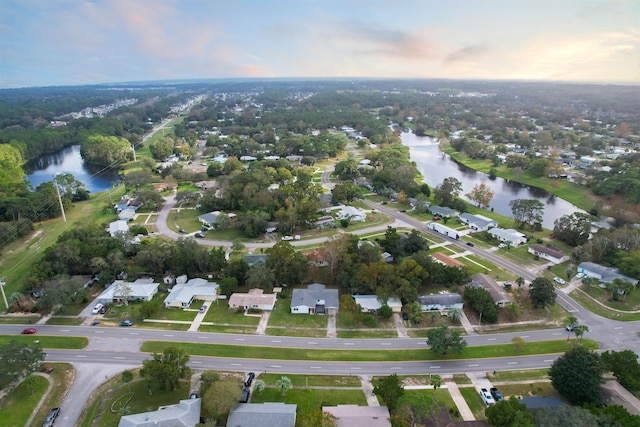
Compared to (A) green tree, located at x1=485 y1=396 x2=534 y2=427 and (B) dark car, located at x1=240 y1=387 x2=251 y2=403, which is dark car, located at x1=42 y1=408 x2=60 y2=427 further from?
(A) green tree, located at x1=485 y1=396 x2=534 y2=427

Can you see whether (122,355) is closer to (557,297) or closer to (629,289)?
(557,297)

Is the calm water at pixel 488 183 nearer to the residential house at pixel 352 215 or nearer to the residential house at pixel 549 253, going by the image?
the residential house at pixel 549 253

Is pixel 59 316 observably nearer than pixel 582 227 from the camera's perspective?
Yes

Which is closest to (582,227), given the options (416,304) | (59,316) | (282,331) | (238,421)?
(416,304)

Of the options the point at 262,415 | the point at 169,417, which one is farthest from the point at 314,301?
the point at 169,417

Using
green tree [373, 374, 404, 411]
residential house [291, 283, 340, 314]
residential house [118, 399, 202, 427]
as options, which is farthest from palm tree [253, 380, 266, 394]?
residential house [291, 283, 340, 314]

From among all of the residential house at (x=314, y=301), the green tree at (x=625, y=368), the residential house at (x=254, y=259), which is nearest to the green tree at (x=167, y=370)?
the residential house at (x=314, y=301)
